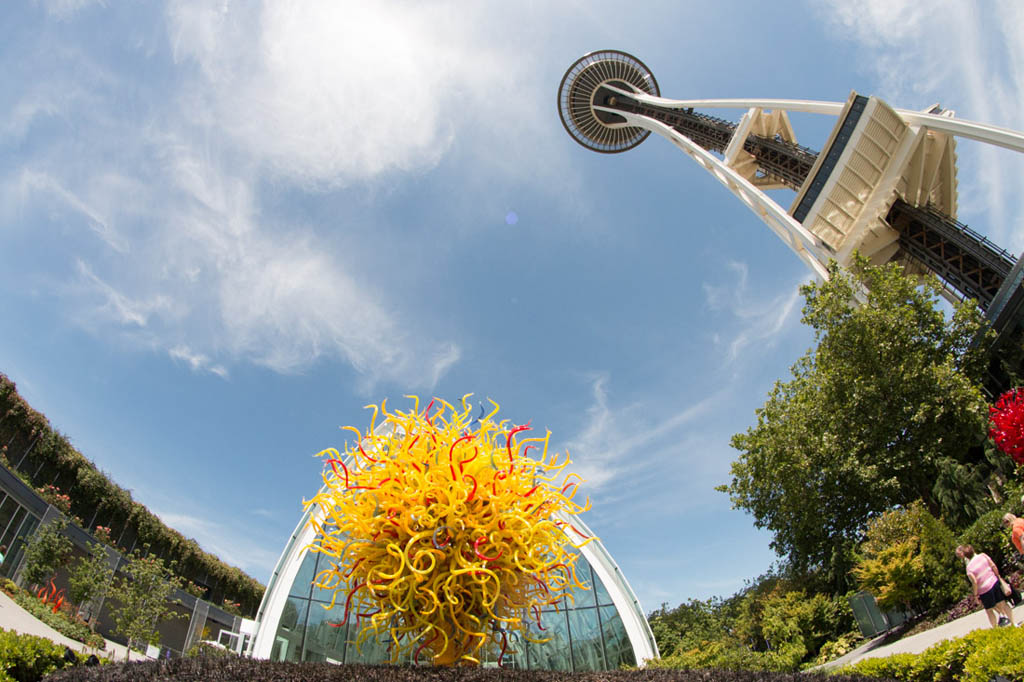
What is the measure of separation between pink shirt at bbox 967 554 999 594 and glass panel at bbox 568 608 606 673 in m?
5.81

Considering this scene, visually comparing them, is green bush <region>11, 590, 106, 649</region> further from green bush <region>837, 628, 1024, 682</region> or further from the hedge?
green bush <region>837, 628, 1024, 682</region>

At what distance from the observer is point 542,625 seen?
915cm

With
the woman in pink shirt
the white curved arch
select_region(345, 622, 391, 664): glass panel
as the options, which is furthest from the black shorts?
select_region(345, 622, 391, 664): glass panel

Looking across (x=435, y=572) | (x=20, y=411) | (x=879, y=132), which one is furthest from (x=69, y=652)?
(x=879, y=132)

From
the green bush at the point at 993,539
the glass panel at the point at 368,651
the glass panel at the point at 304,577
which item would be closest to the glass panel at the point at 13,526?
the glass panel at the point at 304,577

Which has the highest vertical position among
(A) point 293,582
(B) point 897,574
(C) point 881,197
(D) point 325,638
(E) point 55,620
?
(C) point 881,197

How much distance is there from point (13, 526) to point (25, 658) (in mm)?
17960

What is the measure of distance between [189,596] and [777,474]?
32.9 m

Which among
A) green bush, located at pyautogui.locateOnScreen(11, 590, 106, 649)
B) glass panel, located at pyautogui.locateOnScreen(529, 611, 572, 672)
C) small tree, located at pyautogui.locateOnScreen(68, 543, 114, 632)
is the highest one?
small tree, located at pyautogui.locateOnScreen(68, 543, 114, 632)

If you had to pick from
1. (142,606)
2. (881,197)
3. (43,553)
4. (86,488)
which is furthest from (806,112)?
(86,488)

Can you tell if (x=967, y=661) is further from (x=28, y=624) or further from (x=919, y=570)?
(x=28, y=624)

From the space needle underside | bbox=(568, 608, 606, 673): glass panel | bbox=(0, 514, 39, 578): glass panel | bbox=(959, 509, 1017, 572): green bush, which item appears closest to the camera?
bbox=(568, 608, 606, 673): glass panel

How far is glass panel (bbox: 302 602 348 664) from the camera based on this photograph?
8.64 m

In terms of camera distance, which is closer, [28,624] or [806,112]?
[28,624]
